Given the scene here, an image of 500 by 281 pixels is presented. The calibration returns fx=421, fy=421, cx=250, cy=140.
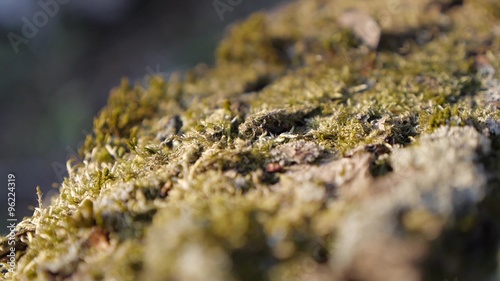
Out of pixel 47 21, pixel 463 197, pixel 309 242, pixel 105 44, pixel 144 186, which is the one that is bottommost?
pixel 463 197

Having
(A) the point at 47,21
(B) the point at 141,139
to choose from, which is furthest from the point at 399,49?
(A) the point at 47,21

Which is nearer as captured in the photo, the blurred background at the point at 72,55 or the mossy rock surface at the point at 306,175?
the mossy rock surface at the point at 306,175

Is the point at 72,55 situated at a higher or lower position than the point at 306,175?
higher

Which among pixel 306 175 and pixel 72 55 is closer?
pixel 306 175

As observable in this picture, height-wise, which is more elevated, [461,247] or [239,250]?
[239,250]

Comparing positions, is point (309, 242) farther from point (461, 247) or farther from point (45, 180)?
point (45, 180)
